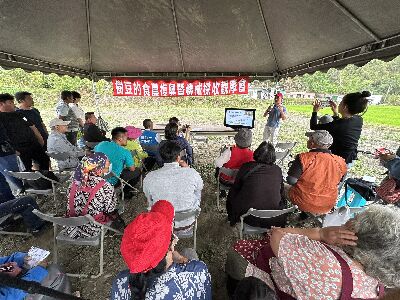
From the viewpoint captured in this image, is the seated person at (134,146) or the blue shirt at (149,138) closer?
the seated person at (134,146)

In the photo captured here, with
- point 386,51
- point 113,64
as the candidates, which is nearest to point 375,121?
point 386,51

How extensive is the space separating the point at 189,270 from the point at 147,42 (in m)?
5.25

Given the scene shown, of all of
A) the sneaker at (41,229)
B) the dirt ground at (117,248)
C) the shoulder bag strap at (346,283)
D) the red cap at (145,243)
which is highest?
the red cap at (145,243)

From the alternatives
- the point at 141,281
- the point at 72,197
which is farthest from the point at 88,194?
the point at 141,281

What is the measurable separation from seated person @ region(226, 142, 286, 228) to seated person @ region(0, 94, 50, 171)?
349cm

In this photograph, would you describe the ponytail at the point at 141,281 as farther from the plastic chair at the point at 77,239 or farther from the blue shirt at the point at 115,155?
the blue shirt at the point at 115,155

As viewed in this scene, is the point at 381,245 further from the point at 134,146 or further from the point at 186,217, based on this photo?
the point at 134,146

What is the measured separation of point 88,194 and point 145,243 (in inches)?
60.9

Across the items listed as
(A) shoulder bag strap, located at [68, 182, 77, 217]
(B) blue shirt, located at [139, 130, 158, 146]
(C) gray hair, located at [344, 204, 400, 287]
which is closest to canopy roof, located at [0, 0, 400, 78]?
(B) blue shirt, located at [139, 130, 158, 146]

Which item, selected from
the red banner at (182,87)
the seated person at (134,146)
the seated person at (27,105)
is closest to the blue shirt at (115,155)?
the seated person at (134,146)

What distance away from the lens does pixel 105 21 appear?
4.48 metres

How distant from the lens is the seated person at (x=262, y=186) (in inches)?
95.0

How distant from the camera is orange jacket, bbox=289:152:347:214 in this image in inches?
98.3

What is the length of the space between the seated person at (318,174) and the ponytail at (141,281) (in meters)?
1.97
